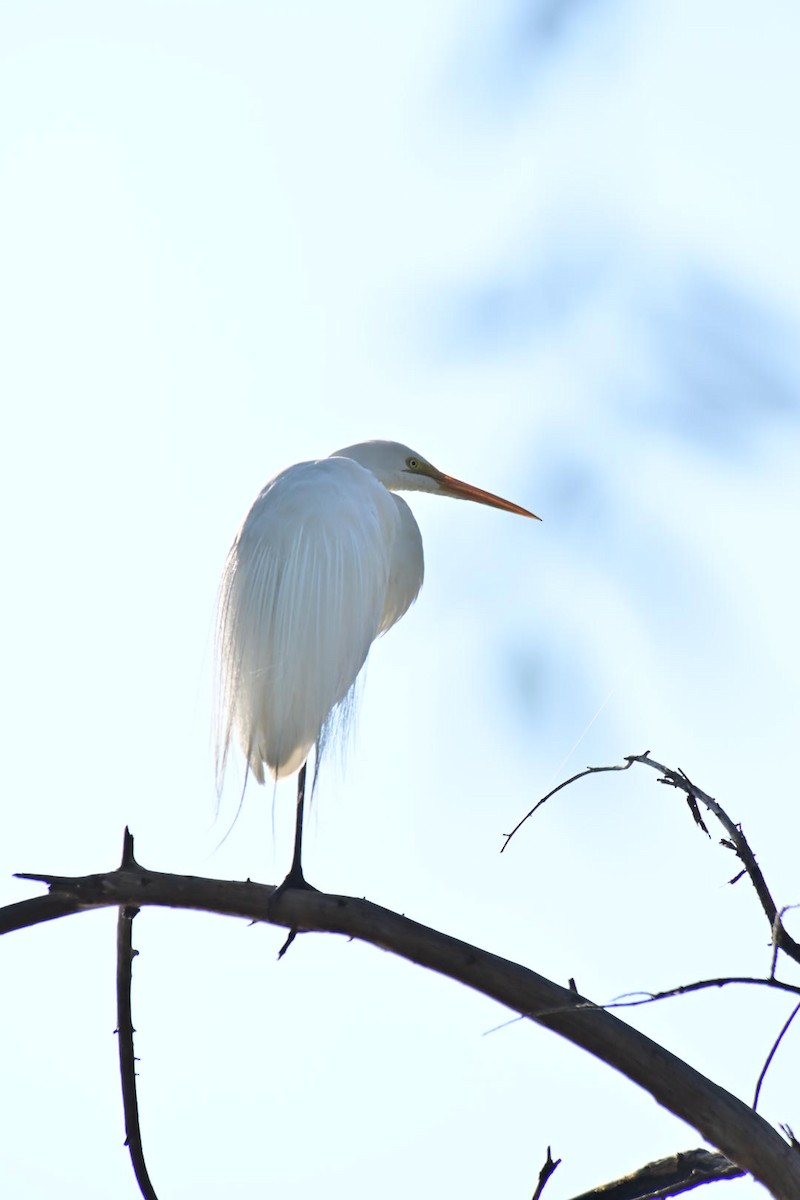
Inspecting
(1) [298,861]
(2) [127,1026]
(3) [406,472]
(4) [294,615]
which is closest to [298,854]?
(1) [298,861]

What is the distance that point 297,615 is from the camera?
421cm

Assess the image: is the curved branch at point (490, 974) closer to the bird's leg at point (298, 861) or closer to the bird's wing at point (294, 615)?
the bird's leg at point (298, 861)

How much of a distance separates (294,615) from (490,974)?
1651 mm

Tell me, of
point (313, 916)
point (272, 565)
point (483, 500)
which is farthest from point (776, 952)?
point (483, 500)

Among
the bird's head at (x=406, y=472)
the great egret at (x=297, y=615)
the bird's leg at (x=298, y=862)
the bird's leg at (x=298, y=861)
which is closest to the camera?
the bird's leg at (x=298, y=862)

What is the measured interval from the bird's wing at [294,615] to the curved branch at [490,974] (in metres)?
1.07

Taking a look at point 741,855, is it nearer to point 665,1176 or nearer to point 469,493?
point 665,1176

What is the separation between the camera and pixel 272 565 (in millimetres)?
4277

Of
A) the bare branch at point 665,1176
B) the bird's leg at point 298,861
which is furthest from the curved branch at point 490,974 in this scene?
the bird's leg at point 298,861

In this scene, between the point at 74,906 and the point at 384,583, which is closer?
the point at 74,906

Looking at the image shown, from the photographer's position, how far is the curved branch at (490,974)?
2568 millimetres

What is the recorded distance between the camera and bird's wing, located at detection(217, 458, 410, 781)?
4.10m

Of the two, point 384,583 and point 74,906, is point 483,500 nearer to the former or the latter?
point 384,583

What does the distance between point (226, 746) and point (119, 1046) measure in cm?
126
